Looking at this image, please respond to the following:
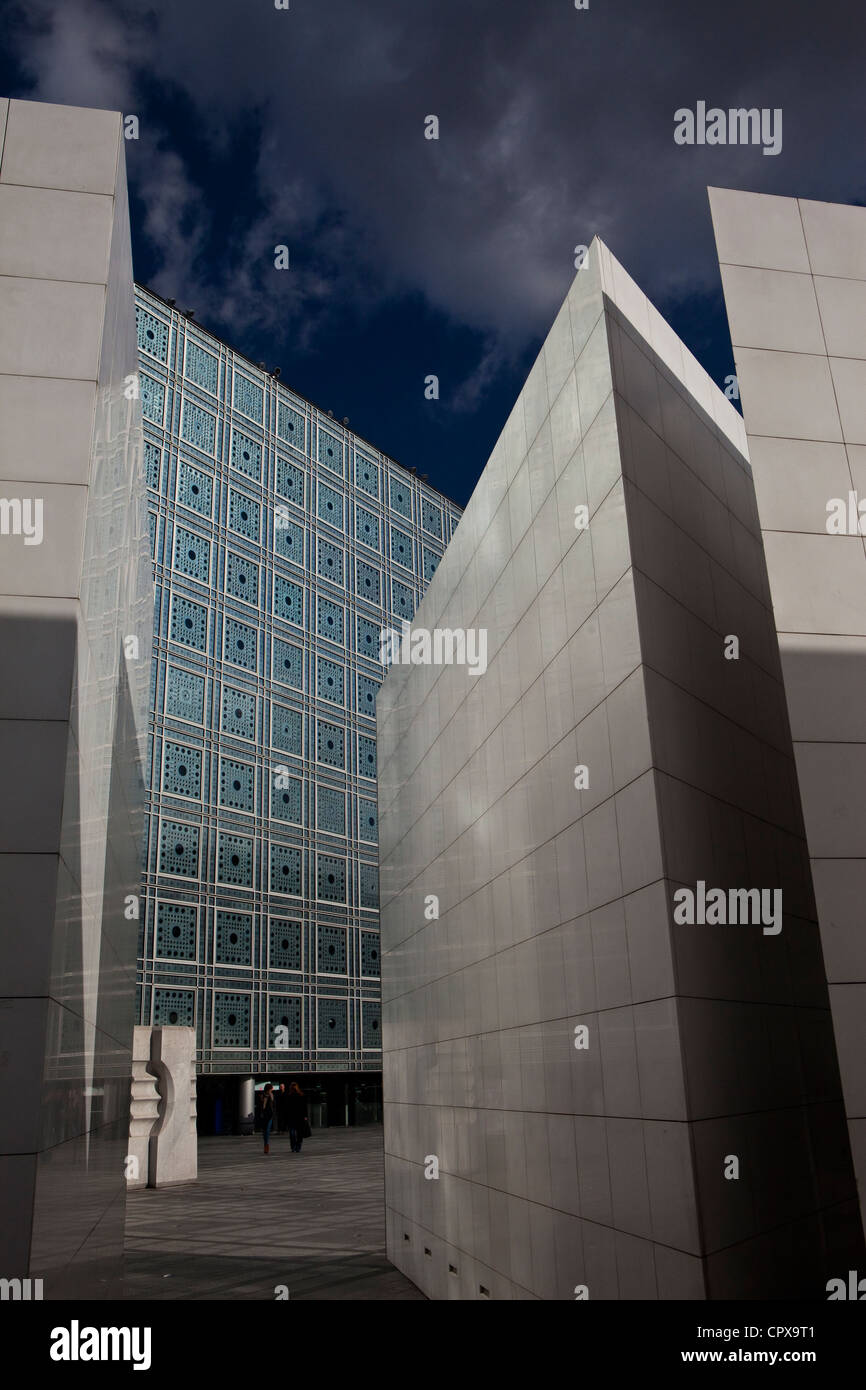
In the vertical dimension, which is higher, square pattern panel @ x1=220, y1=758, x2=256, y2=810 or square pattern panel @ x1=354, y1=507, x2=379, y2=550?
square pattern panel @ x1=354, y1=507, x2=379, y2=550

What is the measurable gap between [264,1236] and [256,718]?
966 inches

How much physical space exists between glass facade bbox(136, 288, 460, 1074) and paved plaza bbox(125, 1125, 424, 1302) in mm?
9522

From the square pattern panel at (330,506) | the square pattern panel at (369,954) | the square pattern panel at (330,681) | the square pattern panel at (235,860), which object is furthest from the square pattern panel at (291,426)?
the square pattern panel at (369,954)

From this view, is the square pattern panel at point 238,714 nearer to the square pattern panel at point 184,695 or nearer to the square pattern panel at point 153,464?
the square pattern panel at point 184,695

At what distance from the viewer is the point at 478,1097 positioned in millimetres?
11359

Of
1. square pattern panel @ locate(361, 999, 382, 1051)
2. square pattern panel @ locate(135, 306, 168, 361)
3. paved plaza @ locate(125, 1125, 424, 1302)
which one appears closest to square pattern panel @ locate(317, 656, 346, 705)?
square pattern panel @ locate(361, 999, 382, 1051)

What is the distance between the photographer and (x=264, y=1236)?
16.5m

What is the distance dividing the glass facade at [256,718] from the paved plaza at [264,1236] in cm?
952

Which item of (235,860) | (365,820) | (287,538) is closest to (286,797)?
(235,860)

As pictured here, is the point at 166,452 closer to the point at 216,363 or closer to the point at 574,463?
the point at 216,363

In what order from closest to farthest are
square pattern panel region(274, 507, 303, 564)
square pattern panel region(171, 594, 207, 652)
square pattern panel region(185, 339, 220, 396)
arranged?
square pattern panel region(171, 594, 207, 652) < square pattern panel region(185, 339, 220, 396) < square pattern panel region(274, 507, 303, 564)

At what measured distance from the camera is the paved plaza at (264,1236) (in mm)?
13328

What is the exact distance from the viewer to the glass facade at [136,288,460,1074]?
3544cm

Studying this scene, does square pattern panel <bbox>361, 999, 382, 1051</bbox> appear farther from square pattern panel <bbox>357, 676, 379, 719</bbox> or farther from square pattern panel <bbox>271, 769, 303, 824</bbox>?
square pattern panel <bbox>357, 676, 379, 719</bbox>
